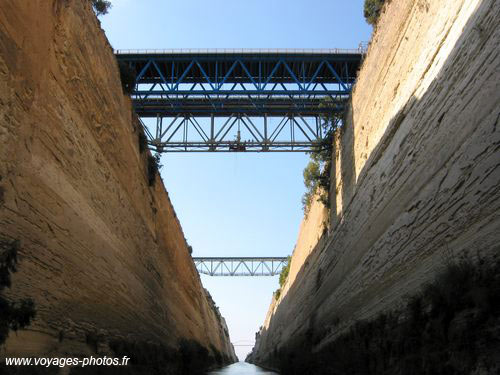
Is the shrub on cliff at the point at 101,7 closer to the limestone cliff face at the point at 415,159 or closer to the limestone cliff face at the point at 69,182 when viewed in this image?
the limestone cliff face at the point at 69,182

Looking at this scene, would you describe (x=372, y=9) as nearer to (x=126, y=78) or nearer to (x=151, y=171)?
(x=126, y=78)

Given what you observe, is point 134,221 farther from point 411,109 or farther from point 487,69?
point 487,69

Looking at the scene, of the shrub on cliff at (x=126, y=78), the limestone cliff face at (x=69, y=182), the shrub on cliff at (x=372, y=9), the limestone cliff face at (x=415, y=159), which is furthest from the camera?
the shrub on cliff at (x=372, y=9)

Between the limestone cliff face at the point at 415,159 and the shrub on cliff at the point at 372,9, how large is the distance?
2.02 metres

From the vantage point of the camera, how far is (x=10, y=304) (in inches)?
265

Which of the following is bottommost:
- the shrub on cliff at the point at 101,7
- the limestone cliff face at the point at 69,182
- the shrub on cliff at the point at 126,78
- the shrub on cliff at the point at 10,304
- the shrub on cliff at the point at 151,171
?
the shrub on cliff at the point at 10,304

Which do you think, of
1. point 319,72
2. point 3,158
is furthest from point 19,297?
point 319,72

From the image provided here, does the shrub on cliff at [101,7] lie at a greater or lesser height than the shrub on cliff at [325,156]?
greater

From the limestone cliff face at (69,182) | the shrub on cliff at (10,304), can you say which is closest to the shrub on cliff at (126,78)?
the limestone cliff face at (69,182)

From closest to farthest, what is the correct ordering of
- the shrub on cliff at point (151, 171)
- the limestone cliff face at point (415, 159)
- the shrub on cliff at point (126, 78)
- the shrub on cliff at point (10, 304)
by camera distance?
the shrub on cliff at point (10, 304) < the limestone cliff face at point (415, 159) < the shrub on cliff at point (126, 78) < the shrub on cliff at point (151, 171)

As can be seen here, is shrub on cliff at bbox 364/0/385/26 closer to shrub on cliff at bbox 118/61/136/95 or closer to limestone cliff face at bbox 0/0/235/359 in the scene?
shrub on cliff at bbox 118/61/136/95

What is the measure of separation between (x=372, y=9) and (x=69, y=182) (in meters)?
13.4

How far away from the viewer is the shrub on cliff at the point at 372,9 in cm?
1734

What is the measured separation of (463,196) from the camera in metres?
7.32
